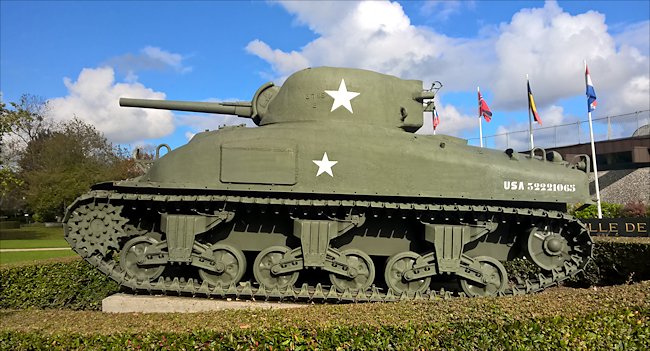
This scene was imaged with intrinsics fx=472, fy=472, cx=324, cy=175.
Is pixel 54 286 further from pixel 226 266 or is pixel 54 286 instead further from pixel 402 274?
pixel 402 274

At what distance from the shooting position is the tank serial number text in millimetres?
8891

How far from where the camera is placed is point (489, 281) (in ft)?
29.9

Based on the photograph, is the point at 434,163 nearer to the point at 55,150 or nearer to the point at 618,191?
the point at 618,191

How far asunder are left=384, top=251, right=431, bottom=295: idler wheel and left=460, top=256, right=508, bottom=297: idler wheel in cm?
83

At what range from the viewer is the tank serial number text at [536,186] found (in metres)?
8.89

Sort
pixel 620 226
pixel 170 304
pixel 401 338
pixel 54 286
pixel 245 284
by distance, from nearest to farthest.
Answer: pixel 401 338
pixel 170 304
pixel 245 284
pixel 54 286
pixel 620 226

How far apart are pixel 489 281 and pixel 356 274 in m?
2.60

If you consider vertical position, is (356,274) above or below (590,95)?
below

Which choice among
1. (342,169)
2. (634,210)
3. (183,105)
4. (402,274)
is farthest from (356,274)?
(634,210)

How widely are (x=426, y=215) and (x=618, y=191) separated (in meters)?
37.4

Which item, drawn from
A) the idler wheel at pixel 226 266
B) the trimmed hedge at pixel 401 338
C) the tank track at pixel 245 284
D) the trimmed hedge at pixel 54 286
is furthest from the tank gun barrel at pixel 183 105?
the trimmed hedge at pixel 401 338

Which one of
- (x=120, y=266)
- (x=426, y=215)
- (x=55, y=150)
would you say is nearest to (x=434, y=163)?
(x=426, y=215)

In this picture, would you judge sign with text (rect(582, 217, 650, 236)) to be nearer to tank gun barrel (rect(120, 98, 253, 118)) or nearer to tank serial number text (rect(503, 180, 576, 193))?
tank serial number text (rect(503, 180, 576, 193))

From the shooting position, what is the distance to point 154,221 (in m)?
9.38
